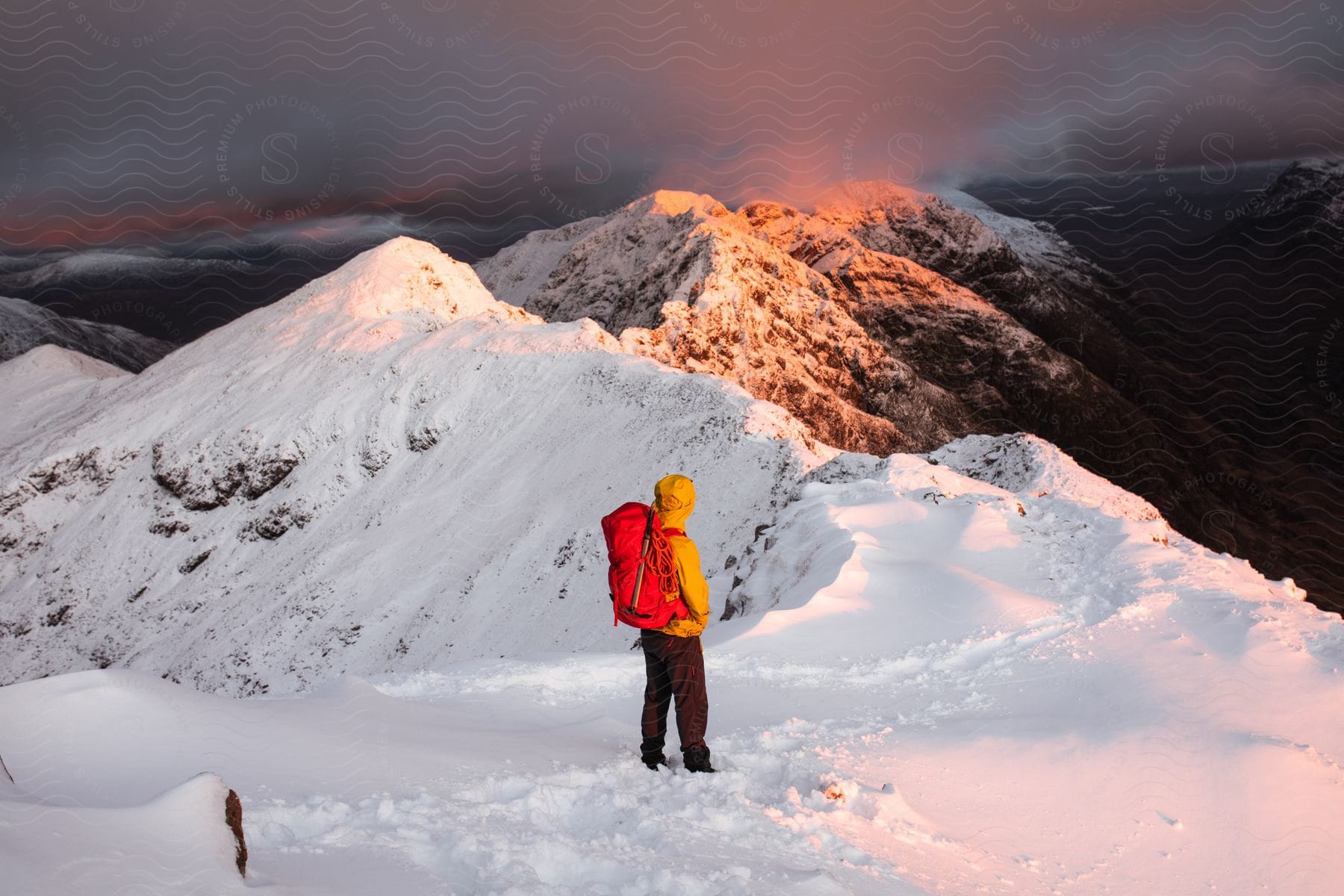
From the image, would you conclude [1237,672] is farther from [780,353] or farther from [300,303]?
[780,353]

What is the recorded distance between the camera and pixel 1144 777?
753 centimetres

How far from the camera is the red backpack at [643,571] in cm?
700

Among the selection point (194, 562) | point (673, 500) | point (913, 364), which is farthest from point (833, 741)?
point (913, 364)

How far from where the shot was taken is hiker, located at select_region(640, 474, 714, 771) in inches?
275

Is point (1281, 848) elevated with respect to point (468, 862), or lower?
lower

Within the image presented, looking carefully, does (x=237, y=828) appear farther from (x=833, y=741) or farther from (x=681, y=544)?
(x=833, y=741)

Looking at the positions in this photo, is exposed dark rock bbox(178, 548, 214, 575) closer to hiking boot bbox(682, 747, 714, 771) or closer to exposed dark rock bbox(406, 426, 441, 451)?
exposed dark rock bbox(406, 426, 441, 451)

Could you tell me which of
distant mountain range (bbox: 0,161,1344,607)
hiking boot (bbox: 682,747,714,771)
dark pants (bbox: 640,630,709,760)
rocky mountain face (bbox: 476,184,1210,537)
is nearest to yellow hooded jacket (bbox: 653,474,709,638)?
dark pants (bbox: 640,630,709,760)

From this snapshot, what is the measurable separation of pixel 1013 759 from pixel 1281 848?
2108 mm

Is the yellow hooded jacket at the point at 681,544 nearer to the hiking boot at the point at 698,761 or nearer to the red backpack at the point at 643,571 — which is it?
the red backpack at the point at 643,571

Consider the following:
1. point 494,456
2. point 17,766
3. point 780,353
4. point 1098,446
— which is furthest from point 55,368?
point 1098,446

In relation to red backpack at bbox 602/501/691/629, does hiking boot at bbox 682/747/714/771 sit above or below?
below

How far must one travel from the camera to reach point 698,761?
6895 millimetres

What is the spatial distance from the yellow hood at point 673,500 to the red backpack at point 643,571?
0.27 feet
